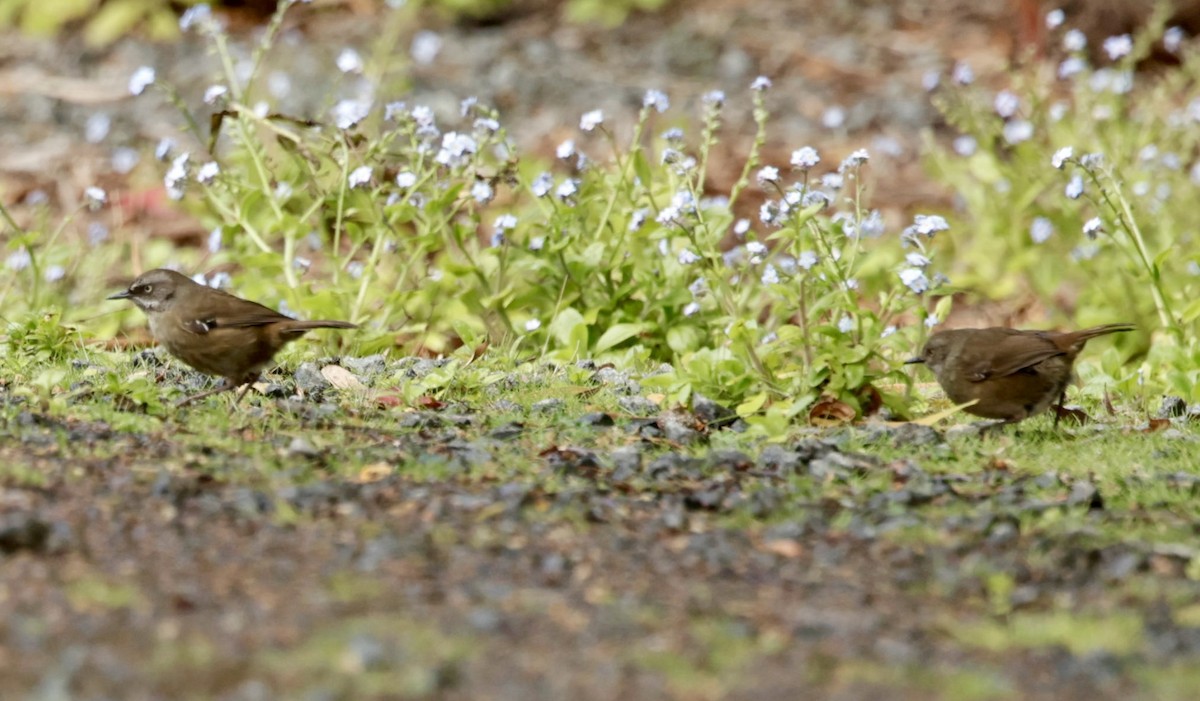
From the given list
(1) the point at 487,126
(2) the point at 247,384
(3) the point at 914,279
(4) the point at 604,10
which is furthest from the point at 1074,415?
(4) the point at 604,10

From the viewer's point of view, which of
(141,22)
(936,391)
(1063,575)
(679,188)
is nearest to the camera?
(1063,575)

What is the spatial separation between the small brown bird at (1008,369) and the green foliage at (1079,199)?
155 centimetres

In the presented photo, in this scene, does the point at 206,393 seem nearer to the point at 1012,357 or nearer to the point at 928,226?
the point at 928,226

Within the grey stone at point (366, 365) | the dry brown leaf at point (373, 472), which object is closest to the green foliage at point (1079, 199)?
the grey stone at point (366, 365)

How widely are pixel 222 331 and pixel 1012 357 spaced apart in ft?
9.46

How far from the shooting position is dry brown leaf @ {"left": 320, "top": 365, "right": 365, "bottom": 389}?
652 cm

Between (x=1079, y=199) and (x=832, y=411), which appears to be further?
(x=1079, y=199)

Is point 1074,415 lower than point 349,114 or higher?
lower

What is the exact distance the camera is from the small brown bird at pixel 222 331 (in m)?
6.26

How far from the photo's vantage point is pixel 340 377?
6656 millimetres

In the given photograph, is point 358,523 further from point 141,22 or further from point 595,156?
point 141,22

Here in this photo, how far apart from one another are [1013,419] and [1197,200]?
3848 millimetres

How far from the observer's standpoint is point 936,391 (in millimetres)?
7113

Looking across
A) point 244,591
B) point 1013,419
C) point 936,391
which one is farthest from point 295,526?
point 936,391
